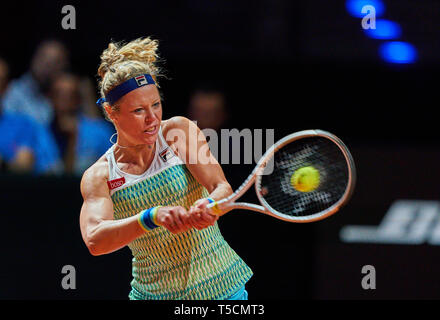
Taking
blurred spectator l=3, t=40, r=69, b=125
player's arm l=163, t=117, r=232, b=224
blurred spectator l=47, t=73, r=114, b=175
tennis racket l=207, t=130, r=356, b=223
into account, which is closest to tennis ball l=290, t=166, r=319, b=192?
tennis racket l=207, t=130, r=356, b=223

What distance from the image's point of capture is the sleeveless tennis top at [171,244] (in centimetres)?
302

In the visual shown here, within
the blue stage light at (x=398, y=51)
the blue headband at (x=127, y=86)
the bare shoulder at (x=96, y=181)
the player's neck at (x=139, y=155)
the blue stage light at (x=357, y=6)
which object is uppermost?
the blue stage light at (x=357, y=6)

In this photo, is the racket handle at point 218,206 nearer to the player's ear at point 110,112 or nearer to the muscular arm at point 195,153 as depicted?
the muscular arm at point 195,153

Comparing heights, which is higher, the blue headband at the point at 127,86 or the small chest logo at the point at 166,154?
the blue headband at the point at 127,86

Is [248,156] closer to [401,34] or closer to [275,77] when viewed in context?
[275,77]

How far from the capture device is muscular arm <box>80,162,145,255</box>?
282 centimetres

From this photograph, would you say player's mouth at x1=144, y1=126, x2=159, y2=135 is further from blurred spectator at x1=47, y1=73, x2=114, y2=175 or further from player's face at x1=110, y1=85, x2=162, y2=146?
blurred spectator at x1=47, y1=73, x2=114, y2=175

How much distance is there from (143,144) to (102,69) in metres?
0.34

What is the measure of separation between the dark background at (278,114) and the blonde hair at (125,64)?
1646mm

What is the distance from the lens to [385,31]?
18.4ft

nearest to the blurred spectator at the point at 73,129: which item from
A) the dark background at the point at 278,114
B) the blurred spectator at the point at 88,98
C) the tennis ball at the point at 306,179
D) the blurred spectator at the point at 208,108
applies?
the blurred spectator at the point at 88,98

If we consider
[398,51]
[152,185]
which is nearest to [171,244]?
[152,185]

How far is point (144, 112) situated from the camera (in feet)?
9.62
